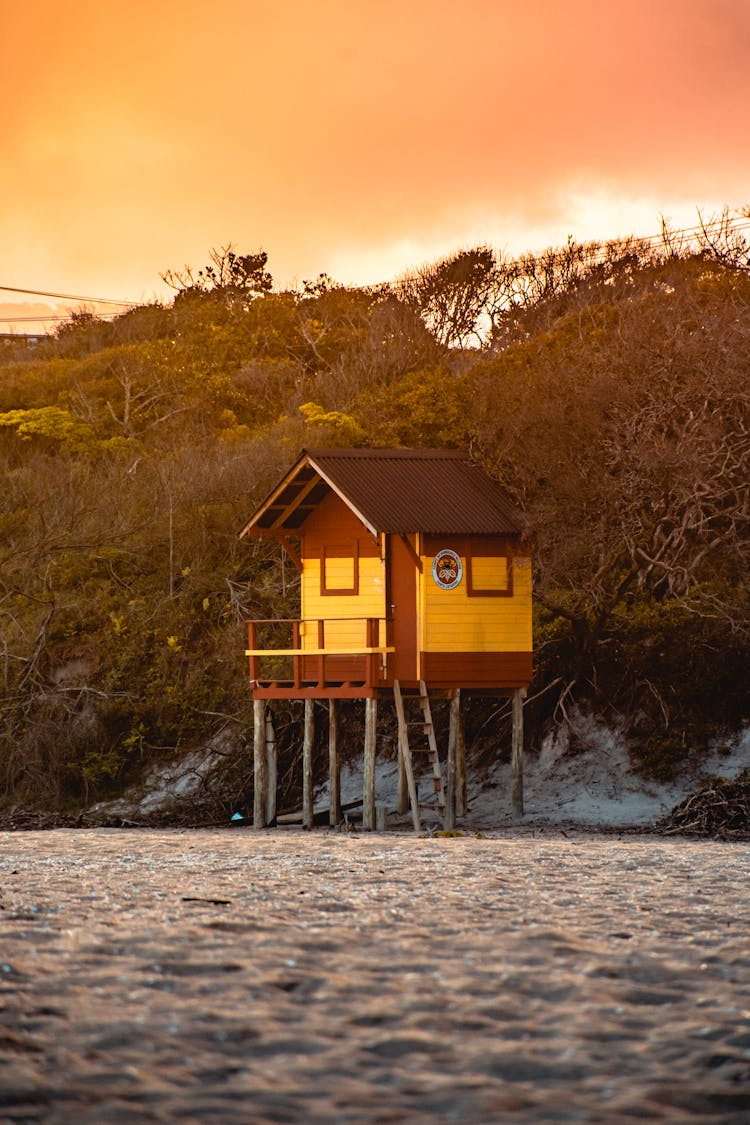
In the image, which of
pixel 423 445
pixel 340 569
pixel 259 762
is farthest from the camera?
pixel 423 445

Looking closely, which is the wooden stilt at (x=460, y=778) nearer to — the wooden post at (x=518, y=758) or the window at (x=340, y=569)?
the wooden post at (x=518, y=758)

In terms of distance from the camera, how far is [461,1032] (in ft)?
21.4

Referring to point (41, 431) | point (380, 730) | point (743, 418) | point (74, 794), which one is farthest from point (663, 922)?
point (41, 431)

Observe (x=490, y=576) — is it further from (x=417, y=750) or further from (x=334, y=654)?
(x=417, y=750)

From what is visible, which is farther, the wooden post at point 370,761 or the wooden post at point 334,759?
A: the wooden post at point 334,759

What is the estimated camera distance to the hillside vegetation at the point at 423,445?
25.4 meters

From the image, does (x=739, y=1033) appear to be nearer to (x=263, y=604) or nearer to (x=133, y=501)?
(x=263, y=604)

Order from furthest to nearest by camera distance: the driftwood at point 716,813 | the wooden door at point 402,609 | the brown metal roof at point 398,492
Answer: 1. the wooden door at point 402,609
2. the brown metal roof at point 398,492
3. the driftwood at point 716,813

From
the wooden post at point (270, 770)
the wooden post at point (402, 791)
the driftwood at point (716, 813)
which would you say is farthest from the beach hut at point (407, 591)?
the driftwood at point (716, 813)

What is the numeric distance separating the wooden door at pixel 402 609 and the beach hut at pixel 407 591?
0.07 feet

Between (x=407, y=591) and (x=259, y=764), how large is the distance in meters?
4.60

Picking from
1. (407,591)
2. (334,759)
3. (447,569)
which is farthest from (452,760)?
(447,569)

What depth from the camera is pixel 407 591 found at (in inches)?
937

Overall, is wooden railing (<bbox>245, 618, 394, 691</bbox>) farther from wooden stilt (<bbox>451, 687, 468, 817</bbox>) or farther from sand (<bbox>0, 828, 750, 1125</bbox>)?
sand (<bbox>0, 828, 750, 1125</bbox>)
